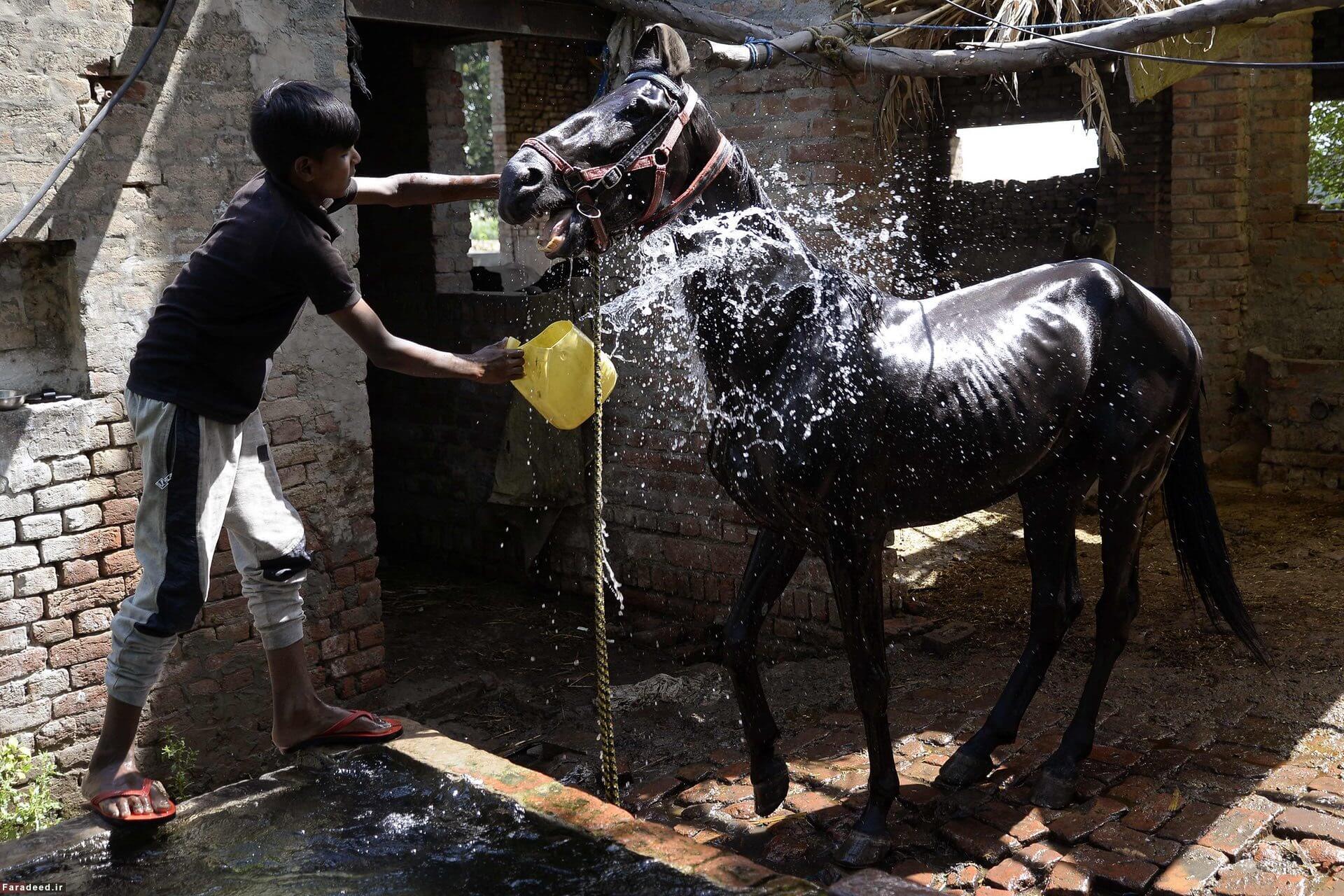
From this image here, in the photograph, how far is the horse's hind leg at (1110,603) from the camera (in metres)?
4.35

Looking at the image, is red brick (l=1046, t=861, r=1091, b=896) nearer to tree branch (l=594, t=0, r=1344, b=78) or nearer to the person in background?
tree branch (l=594, t=0, r=1344, b=78)

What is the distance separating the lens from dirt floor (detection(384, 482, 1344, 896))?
3.83 metres

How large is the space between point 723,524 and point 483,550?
2373 millimetres

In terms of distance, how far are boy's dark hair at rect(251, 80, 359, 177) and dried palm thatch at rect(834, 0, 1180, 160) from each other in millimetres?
3040

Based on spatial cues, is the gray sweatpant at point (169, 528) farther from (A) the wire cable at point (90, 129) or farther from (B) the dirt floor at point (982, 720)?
(B) the dirt floor at point (982, 720)

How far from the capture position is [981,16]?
16.6 ft

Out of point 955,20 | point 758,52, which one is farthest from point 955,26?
point 758,52

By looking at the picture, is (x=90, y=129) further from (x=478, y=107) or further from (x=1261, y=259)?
(x=478, y=107)

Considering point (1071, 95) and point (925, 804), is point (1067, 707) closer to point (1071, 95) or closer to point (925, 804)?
point (925, 804)

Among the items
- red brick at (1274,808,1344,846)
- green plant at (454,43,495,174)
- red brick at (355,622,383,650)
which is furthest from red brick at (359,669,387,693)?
green plant at (454,43,495,174)

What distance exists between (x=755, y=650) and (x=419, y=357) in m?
1.56

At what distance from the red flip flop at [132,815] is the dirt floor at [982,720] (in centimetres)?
169

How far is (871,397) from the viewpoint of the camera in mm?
3797

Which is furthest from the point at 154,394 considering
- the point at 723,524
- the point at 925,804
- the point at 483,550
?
the point at 483,550
